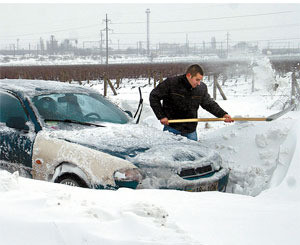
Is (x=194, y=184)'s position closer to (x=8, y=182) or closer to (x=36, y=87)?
(x=8, y=182)

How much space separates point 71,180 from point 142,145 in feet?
2.70

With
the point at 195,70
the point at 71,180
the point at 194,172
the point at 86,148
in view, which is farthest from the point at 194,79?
the point at 71,180

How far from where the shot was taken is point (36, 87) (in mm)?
4793

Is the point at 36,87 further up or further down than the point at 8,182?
further up

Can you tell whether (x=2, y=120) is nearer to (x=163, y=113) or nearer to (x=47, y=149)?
(x=47, y=149)

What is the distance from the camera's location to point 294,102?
10.9 meters

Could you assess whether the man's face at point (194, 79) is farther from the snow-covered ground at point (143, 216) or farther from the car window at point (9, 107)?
the car window at point (9, 107)

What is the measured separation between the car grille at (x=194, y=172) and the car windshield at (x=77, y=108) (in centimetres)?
138

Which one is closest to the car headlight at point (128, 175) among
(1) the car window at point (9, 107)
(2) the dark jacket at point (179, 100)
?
(1) the car window at point (9, 107)

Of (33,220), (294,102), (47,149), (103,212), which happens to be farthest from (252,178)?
(294,102)

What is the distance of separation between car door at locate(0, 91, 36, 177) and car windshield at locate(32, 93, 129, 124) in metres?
0.23

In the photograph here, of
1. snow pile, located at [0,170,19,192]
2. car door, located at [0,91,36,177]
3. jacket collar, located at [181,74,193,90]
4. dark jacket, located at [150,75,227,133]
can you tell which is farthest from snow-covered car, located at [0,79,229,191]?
jacket collar, located at [181,74,193,90]

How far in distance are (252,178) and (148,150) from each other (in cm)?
176

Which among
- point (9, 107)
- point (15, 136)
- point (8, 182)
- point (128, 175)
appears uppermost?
point (9, 107)
